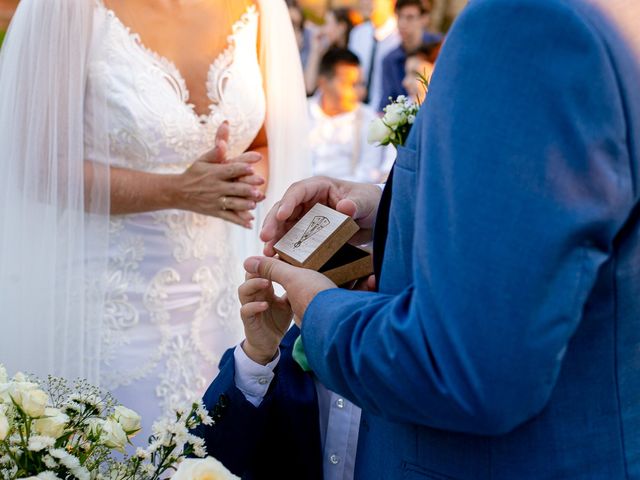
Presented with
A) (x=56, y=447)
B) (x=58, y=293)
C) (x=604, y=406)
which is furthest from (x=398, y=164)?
(x=58, y=293)

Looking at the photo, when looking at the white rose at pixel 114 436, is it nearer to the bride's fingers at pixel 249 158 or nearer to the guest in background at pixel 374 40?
the bride's fingers at pixel 249 158

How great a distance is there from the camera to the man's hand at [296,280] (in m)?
1.17

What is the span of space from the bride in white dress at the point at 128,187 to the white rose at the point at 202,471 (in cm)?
149

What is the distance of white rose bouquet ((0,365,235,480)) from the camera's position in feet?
3.59

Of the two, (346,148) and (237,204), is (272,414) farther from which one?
(346,148)

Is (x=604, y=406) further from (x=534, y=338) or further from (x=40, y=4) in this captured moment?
(x=40, y=4)

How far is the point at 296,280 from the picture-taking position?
1.22m

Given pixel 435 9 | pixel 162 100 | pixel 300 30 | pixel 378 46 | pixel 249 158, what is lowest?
pixel 249 158

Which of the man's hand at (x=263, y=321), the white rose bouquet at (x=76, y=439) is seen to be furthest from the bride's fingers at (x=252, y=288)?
the white rose bouquet at (x=76, y=439)

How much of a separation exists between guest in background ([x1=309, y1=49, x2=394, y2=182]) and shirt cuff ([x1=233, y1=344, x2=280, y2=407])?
519 centimetres

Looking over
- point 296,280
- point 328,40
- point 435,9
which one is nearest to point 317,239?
point 296,280

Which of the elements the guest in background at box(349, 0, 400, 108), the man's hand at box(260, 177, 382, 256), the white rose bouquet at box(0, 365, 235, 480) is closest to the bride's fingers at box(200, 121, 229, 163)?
the man's hand at box(260, 177, 382, 256)

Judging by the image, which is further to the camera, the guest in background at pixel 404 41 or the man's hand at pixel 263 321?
the guest in background at pixel 404 41

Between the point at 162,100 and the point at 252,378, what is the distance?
4.44 feet
